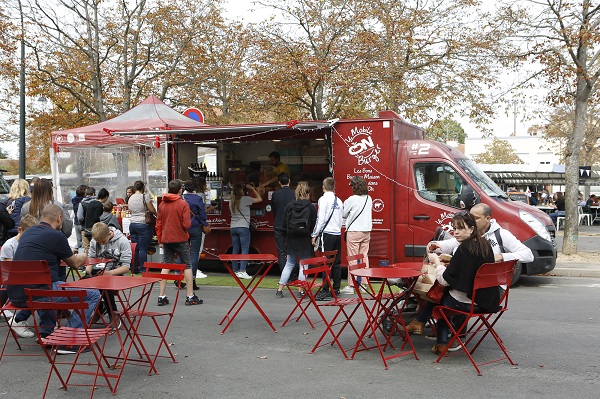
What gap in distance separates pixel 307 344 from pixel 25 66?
54.5 ft

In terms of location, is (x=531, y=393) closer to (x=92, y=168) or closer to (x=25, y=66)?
(x=92, y=168)

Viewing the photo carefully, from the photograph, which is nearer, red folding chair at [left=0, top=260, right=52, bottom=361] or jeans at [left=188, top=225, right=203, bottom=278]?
red folding chair at [left=0, top=260, right=52, bottom=361]

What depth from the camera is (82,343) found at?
4.90m

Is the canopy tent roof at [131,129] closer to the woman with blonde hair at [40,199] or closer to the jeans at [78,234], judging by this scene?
the jeans at [78,234]

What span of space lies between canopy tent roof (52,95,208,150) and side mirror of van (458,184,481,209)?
502cm

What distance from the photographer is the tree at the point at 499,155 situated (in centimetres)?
5862

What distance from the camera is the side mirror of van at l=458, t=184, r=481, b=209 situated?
33.1 ft

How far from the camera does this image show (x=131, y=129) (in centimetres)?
1207

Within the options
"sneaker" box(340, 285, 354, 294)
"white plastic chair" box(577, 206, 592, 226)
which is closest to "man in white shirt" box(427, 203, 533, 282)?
"sneaker" box(340, 285, 354, 294)

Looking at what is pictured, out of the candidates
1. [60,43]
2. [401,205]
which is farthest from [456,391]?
[60,43]

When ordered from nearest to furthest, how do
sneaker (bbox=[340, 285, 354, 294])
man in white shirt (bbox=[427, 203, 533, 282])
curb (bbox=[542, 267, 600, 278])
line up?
man in white shirt (bbox=[427, 203, 533, 282]) → sneaker (bbox=[340, 285, 354, 294]) → curb (bbox=[542, 267, 600, 278])

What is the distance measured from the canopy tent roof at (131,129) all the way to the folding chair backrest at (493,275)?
7.35 m

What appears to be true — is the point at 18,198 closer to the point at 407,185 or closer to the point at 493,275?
the point at 407,185

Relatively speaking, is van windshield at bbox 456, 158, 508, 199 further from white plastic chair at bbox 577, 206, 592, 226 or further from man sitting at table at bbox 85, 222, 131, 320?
white plastic chair at bbox 577, 206, 592, 226
